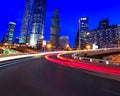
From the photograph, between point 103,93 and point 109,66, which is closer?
point 103,93

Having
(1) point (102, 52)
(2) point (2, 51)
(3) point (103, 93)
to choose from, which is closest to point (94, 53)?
(1) point (102, 52)

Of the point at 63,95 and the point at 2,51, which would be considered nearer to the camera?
the point at 63,95

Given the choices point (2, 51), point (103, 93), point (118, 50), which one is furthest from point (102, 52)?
point (103, 93)

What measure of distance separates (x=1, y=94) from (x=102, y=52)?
336 feet

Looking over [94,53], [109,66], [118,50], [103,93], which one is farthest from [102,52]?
Result: [103,93]

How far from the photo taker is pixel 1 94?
8.94 metres

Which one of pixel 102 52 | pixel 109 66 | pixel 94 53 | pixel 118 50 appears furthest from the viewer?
pixel 118 50

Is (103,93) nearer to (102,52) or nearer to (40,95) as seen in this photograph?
(40,95)

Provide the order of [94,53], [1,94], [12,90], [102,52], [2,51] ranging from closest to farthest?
[1,94] → [12,90] → [2,51] → [94,53] → [102,52]

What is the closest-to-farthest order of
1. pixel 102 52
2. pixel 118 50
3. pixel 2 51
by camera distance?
pixel 2 51, pixel 102 52, pixel 118 50

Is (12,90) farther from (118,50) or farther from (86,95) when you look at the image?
(118,50)

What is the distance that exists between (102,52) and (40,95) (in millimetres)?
102172

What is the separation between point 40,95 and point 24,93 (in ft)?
2.44

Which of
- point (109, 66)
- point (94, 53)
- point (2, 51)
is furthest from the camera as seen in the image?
point (94, 53)
